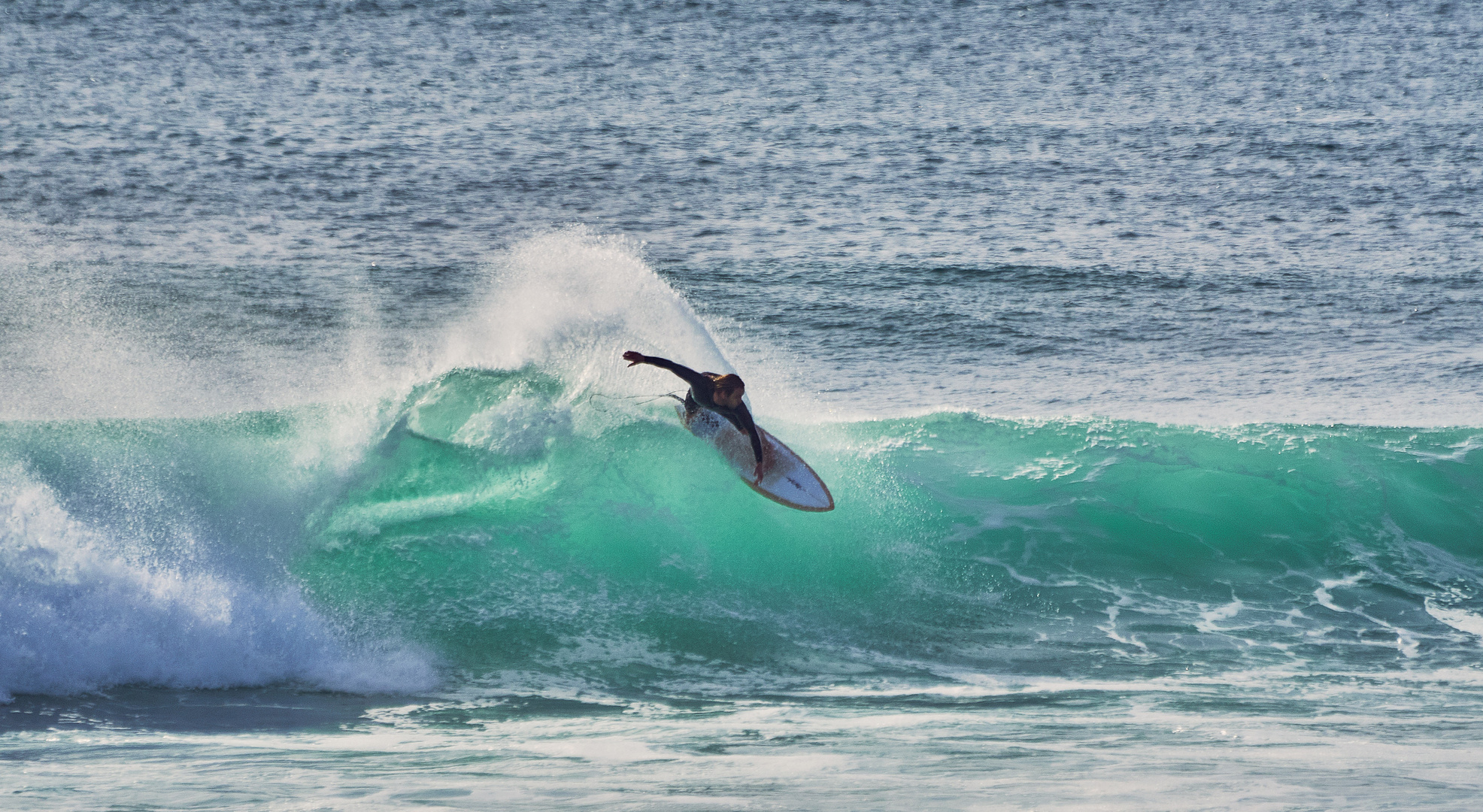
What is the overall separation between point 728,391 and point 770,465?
1.20 metres

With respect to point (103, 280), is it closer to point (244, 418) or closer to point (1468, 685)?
point (244, 418)

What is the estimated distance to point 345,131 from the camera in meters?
25.2

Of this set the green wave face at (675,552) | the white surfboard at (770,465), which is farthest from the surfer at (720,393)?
the green wave face at (675,552)

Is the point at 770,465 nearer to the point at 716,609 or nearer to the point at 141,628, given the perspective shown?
the point at 716,609

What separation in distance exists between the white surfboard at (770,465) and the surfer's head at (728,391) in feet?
2.34

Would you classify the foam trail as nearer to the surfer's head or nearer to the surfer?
the surfer

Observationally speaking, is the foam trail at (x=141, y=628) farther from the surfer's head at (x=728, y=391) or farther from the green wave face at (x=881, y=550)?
the surfer's head at (x=728, y=391)

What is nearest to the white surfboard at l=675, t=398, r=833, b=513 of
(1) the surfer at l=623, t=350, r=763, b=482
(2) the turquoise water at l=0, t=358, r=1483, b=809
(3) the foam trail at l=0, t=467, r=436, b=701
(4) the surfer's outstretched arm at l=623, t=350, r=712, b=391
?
(1) the surfer at l=623, t=350, r=763, b=482

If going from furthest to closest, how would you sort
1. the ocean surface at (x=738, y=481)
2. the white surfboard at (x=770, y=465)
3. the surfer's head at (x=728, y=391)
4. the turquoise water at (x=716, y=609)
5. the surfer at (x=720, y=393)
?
the white surfboard at (x=770, y=465), the surfer's head at (x=728, y=391), the surfer at (x=720, y=393), the ocean surface at (x=738, y=481), the turquoise water at (x=716, y=609)

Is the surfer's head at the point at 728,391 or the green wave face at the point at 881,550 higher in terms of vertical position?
the surfer's head at the point at 728,391

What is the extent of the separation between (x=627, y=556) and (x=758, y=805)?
4045mm

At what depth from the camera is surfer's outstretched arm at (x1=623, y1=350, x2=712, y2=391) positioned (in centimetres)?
750

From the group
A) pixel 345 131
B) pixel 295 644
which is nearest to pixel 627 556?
pixel 295 644

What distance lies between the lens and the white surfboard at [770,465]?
8906 mm
